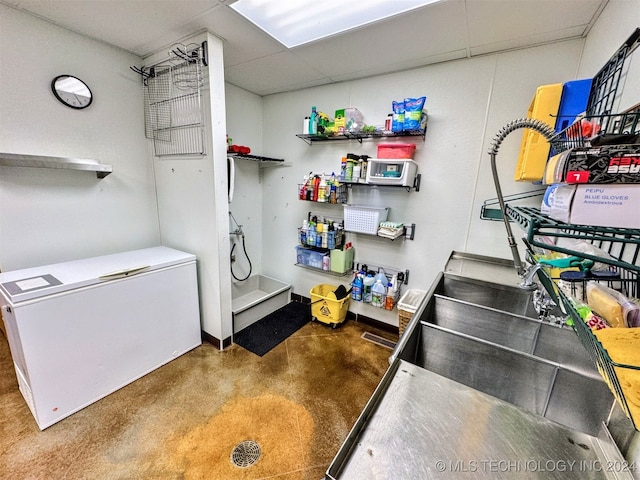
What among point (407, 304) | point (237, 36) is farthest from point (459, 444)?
point (237, 36)

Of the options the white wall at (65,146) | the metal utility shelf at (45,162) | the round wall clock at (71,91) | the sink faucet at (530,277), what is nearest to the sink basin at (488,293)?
the sink faucet at (530,277)

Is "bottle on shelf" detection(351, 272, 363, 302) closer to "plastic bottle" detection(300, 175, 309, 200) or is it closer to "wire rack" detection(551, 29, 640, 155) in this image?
"plastic bottle" detection(300, 175, 309, 200)

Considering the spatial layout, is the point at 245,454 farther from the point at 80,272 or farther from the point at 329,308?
the point at 80,272

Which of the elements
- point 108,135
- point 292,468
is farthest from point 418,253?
point 108,135

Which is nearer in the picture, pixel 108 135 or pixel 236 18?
pixel 236 18

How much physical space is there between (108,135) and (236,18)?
1375 mm

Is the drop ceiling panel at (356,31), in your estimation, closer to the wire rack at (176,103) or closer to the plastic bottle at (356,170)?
the wire rack at (176,103)

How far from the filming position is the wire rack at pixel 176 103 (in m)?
1.91

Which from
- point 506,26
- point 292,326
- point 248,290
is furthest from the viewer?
point 248,290

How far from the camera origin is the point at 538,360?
2.72 ft

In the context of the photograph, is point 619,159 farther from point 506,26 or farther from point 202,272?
point 202,272

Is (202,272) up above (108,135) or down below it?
below

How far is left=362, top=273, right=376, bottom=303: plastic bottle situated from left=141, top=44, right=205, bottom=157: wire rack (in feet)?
5.82

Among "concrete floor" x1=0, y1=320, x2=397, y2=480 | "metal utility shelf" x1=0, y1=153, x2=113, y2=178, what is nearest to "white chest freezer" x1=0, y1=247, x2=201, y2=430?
"concrete floor" x1=0, y1=320, x2=397, y2=480
